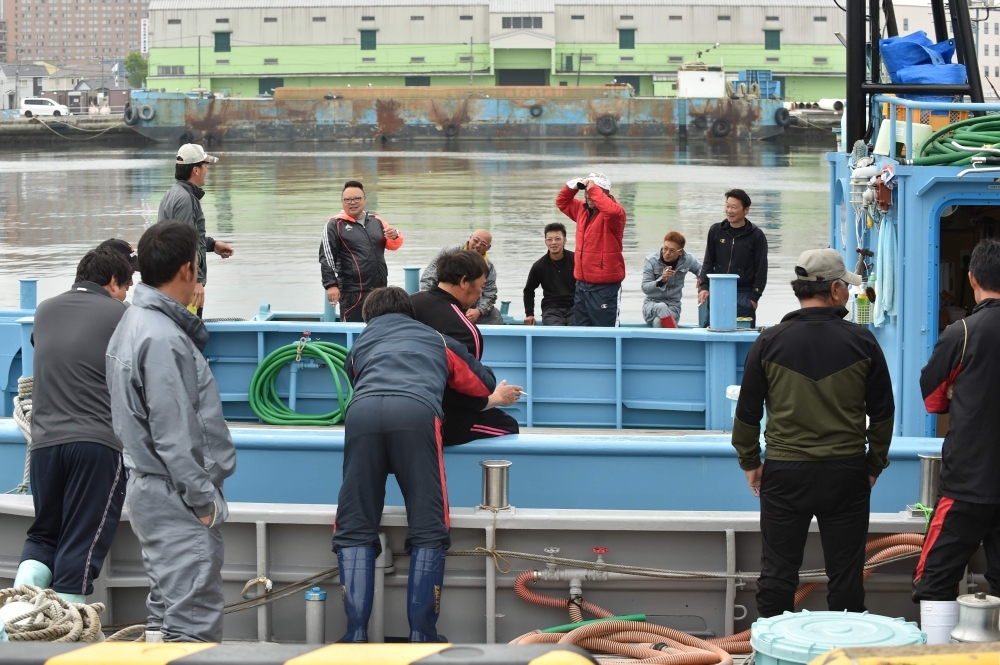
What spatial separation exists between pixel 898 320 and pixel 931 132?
0.99 metres

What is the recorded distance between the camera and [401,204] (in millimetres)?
28109

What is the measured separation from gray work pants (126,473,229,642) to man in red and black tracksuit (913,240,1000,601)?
2531mm

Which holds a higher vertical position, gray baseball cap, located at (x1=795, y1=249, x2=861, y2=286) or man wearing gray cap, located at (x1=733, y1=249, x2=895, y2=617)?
gray baseball cap, located at (x1=795, y1=249, x2=861, y2=286)

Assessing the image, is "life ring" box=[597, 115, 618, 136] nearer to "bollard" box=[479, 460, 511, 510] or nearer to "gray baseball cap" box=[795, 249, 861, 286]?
"bollard" box=[479, 460, 511, 510]

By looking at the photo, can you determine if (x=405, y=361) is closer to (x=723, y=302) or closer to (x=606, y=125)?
(x=723, y=302)

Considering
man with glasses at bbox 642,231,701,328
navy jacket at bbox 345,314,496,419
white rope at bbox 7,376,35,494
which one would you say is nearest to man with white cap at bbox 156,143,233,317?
white rope at bbox 7,376,35,494

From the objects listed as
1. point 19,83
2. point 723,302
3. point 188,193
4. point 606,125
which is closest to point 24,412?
point 188,193

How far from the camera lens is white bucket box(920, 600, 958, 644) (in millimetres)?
3951

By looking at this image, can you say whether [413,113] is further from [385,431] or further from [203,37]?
[385,431]

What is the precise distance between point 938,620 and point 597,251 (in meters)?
4.62

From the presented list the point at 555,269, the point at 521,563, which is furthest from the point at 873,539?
the point at 555,269

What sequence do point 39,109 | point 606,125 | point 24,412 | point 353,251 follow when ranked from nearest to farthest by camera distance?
point 24,412 < point 353,251 < point 606,125 < point 39,109

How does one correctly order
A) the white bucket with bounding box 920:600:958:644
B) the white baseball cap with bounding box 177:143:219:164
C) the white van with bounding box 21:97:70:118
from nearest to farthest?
the white bucket with bounding box 920:600:958:644 → the white baseball cap with bounding box 177:143:219:164 → the white van with bounding box 21:97:70:118

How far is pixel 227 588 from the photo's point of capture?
5.05 metres
